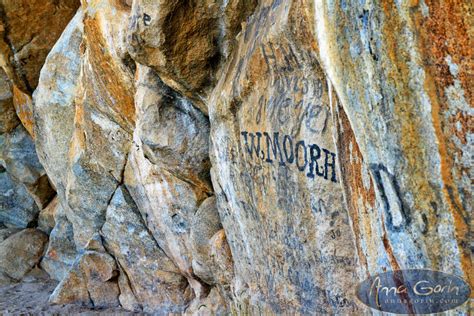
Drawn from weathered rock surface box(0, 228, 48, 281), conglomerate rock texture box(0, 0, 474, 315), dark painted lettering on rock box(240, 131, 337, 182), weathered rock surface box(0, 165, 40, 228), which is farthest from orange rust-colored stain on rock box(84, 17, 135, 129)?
weathered rock surface box(0, 165, 40, 228)

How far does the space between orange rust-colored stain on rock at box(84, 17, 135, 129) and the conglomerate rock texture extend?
3cm

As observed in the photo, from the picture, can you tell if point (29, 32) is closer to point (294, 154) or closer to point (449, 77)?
point (294, 154)

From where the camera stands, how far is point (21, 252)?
37.1 ft

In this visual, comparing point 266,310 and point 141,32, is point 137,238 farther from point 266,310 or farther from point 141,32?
point 141,32

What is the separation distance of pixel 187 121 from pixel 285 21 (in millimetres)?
2473

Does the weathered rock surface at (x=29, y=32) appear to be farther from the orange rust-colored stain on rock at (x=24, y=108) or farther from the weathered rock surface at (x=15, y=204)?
the weathered rock surface at (x=15, y=204)

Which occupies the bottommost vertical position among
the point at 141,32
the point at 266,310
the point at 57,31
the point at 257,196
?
the point at 266,310

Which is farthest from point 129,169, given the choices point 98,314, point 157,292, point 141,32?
point 141,32

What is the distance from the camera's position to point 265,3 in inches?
196

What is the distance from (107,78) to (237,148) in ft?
8.61

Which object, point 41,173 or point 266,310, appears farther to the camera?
point 41,173

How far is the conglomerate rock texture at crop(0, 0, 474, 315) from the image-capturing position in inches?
116

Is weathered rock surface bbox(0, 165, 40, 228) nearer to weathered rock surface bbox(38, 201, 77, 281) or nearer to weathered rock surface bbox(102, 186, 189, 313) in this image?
weathered rock surface bbox(38, 201, 77, 281)

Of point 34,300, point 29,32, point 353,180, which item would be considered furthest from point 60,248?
point 353,180
